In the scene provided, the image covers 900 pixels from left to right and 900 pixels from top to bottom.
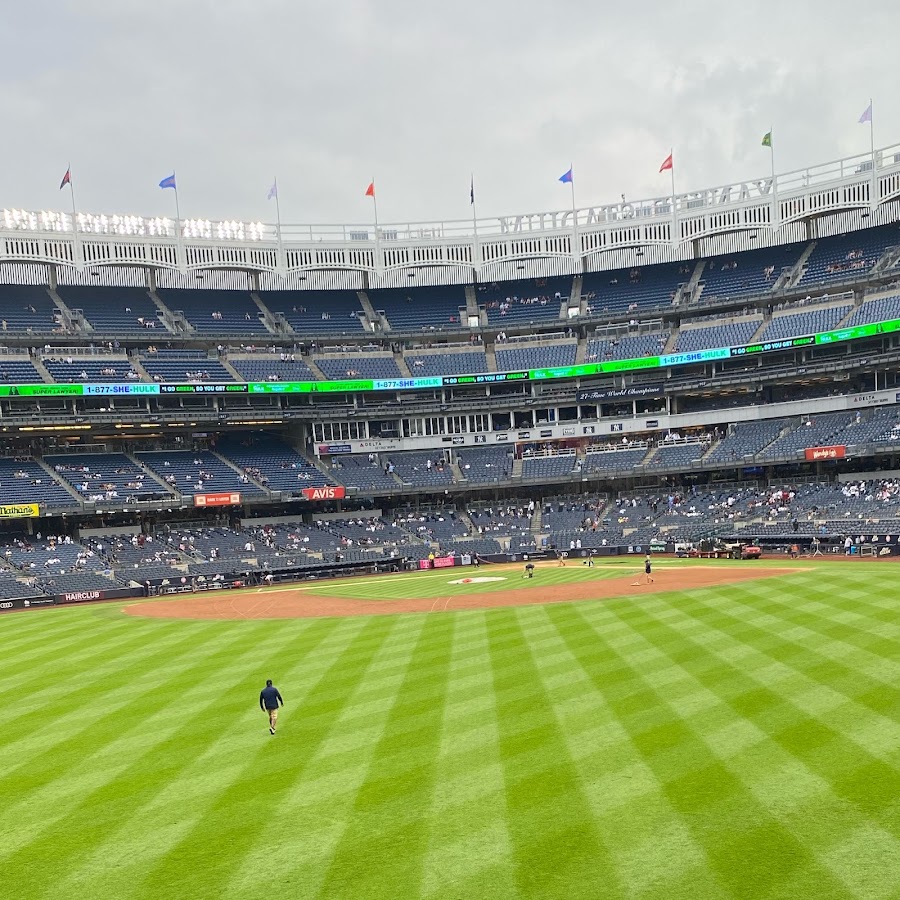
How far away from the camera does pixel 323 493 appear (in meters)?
73.2

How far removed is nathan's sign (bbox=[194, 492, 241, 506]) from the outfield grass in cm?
4064

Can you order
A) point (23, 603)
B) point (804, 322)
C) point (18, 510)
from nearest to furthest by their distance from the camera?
point (23, 603)
point (18, 510)
point (804, 322)

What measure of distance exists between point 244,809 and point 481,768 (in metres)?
4.62

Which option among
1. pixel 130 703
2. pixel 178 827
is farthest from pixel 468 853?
pixel 130 703

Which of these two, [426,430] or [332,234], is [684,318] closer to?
[426,430]

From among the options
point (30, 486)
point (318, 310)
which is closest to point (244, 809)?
point (30, 486)

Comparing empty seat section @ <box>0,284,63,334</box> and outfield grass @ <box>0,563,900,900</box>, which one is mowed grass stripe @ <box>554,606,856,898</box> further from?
empty seat section @ <box>0,284,63,334</box>

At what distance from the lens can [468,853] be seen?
12.4 meters

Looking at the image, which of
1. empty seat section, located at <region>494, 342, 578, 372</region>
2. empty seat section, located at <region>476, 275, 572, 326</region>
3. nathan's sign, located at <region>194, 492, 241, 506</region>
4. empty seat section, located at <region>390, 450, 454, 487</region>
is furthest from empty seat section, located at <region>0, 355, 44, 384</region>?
empty seat section, located at <region>476, 275, 572, 326</region>

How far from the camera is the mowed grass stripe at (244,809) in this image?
12156 millimetres

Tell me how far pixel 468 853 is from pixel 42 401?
6995cm

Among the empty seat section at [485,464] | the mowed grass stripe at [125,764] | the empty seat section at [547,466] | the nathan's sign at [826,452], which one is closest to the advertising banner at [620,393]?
the empty seat section at [547,466]

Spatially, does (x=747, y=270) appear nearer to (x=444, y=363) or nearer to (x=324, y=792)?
(x=444, y=363)

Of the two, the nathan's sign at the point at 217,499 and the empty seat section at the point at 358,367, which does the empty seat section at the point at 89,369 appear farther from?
the empty seat section at the point at 358,367
